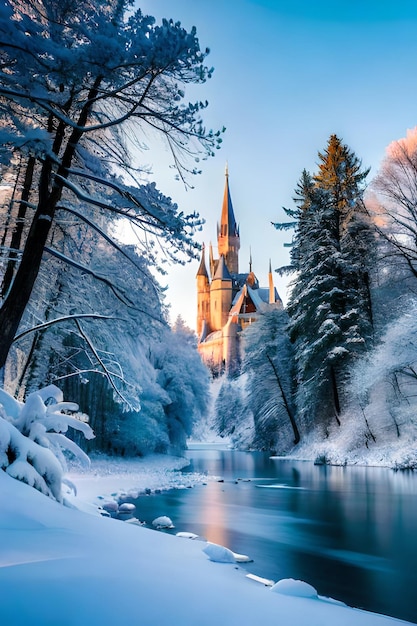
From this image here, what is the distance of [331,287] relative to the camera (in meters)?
27.2

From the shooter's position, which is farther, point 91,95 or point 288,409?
point 288,409

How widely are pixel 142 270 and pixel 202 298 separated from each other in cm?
11119

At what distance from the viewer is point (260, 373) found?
34.8 meters

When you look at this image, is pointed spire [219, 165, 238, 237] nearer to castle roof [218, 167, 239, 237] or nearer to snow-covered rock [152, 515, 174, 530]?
castle roof [218, 167, 239, 237]

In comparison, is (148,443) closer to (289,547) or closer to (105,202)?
(289,547)

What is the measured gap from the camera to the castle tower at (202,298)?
11756 centimetres

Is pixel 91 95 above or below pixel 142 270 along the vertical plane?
above

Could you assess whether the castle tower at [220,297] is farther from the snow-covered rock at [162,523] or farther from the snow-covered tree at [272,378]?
the snow-covered rock at [162,523]

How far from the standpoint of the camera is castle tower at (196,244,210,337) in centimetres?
11756

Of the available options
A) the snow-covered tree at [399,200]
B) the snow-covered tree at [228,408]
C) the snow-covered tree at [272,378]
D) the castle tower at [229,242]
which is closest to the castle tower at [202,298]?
the castle tower at [229,242]

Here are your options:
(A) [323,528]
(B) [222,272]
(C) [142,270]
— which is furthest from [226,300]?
(C) [142,270]

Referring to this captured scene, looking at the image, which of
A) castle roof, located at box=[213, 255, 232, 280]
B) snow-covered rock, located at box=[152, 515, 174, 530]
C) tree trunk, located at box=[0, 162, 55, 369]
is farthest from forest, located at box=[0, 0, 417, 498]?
castle roof, located at box=[213, 255, 232, 280]

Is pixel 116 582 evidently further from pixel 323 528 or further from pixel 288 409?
pixel 288 409

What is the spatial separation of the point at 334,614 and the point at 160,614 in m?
1.23
